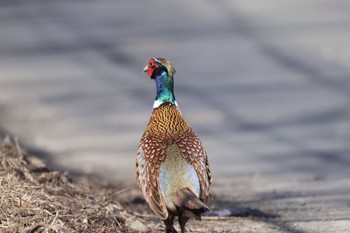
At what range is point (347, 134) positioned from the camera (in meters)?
12.2

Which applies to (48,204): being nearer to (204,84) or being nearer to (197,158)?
(197,158)

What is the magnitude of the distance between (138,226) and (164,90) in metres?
1.08

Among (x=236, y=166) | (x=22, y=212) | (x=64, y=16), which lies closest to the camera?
(x=22, y=212)

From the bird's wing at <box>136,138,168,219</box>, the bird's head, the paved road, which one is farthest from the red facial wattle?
the paved road

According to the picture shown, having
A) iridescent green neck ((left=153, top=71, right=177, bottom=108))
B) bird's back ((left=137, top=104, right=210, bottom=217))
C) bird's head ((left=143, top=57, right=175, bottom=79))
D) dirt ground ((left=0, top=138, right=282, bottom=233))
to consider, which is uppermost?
bird's head ((left=143, top=57, right=175, bottom=79))

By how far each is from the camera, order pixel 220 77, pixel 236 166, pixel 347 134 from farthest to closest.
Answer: pixel 220 77 < pixel 347 134 < pixel 236 166

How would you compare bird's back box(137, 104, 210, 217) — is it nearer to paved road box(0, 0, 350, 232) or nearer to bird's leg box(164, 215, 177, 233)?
bird's leg box(164, 215, 177, 233)

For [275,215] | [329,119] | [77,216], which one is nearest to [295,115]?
[329,119]

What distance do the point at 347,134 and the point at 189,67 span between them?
12.1 ft

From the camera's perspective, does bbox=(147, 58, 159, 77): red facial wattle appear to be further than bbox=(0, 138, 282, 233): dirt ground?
Yes

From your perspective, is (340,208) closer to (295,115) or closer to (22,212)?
(22,212)

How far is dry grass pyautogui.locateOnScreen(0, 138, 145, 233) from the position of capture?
23.0ft

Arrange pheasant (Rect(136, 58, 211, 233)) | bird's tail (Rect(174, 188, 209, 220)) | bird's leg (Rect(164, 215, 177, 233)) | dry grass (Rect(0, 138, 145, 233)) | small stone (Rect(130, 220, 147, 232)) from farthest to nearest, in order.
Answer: small stone (Rect(130, 220, 147, 232)) → bird's leg (Rect(164, 215, 177, 233)) → pheasant (Rect(136, 58, 211, 233)) → dry grass (Rect(0, 138, 145, 233)) → bird's tail (Rect(174, 188, 209, 220))

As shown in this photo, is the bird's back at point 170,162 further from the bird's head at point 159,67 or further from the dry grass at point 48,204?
the dry grass at point 48,204
